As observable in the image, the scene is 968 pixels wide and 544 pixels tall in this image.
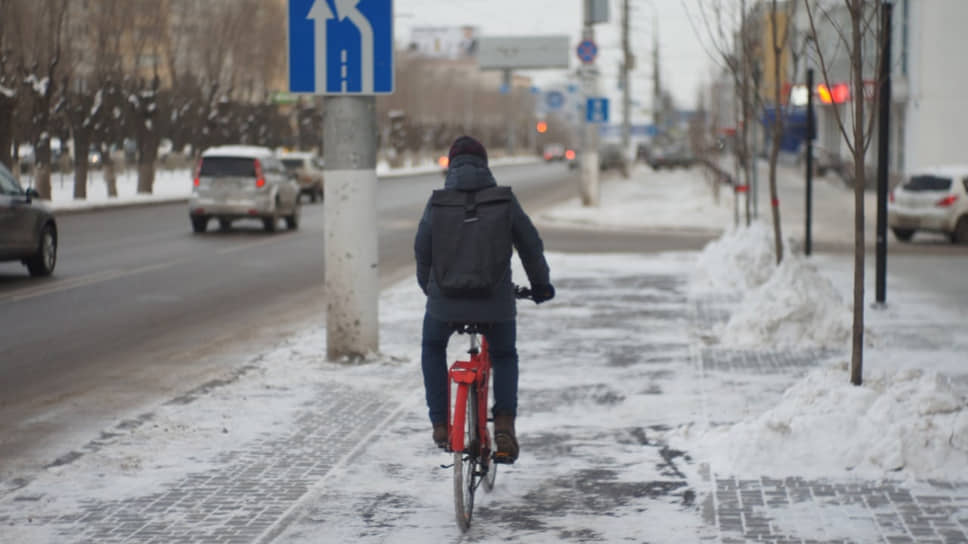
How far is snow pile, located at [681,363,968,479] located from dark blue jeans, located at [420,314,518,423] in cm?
141

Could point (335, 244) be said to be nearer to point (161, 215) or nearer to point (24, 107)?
point (161, 215)

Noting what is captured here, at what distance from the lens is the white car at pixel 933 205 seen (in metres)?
27.9

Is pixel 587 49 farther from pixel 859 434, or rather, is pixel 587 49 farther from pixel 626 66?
pixel 859 434

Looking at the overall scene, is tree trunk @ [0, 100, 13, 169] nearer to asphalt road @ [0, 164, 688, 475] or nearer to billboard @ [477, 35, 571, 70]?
asphalt road @ [0, 164, 688, 475]

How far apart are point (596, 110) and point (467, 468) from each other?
3396cm

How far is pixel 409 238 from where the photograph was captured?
2892cm

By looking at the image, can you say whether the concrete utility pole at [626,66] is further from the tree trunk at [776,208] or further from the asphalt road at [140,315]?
the tree trunk at [776,208]

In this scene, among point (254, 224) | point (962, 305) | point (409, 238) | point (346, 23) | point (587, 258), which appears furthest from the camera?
point (254, 224)

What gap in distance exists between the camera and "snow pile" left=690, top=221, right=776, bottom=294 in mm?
17953

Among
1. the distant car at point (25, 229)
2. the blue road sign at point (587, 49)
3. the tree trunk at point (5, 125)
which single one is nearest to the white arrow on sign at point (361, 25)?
the distant car at point (25, 229)

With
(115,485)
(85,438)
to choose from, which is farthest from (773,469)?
(85,438)

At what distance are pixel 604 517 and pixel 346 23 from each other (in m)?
5.76

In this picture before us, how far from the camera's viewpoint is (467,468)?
22.0 feet

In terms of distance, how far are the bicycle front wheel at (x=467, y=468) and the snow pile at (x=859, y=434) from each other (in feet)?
5.24
